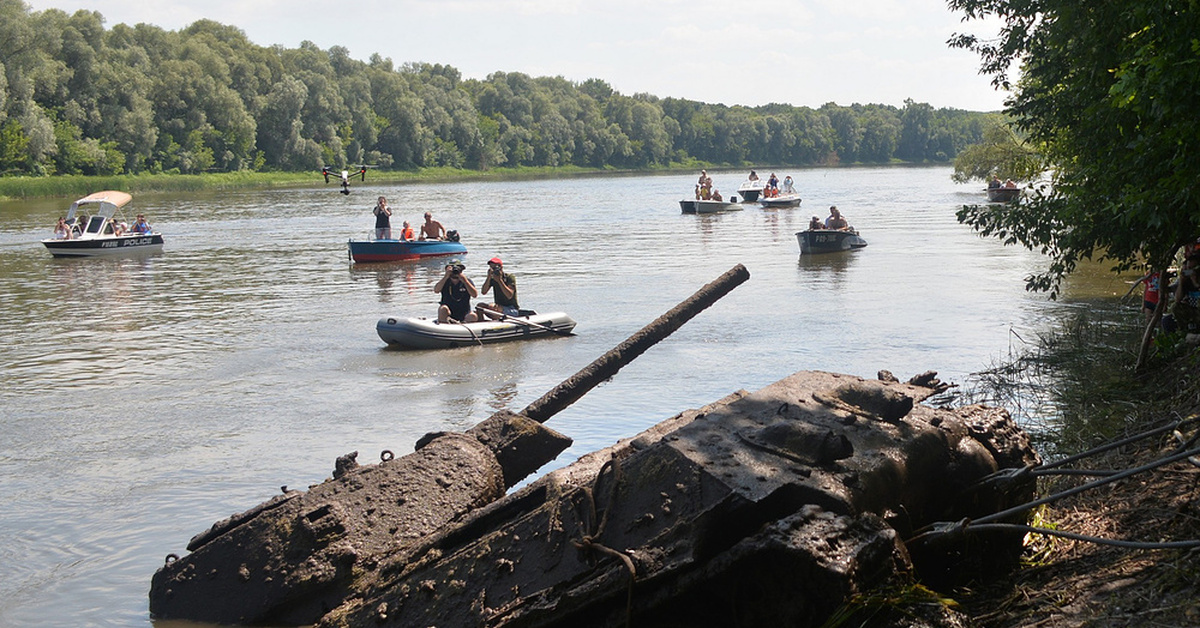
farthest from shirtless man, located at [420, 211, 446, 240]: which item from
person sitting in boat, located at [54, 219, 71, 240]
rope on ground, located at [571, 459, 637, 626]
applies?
rope on ground, located at [571, 459, 637, 626]

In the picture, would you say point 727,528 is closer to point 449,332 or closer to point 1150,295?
point 1150,295

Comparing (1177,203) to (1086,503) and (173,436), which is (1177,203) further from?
(173,436)

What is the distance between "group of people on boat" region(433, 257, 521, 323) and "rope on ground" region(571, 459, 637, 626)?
1262 cm

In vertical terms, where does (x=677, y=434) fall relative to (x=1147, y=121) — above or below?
below

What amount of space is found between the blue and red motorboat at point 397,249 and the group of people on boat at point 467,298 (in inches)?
543

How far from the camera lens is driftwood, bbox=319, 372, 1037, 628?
174 inches

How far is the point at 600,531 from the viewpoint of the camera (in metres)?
4.61

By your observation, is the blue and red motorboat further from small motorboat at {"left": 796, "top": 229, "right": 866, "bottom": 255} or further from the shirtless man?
small motorboat at {"left": 796, "top": 229, "right": 866, "bottom": 255}

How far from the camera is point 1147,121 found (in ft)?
Result: 27.6

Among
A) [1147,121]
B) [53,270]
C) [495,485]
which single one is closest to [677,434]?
[495,485]

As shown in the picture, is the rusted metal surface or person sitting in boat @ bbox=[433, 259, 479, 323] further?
person sitting in boat @ bbox=[433, 259, 479, 323]

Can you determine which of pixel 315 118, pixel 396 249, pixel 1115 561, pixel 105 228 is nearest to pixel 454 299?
pixel 1115 561

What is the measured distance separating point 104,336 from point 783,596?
17658 mm

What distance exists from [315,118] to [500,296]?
9257 cm
